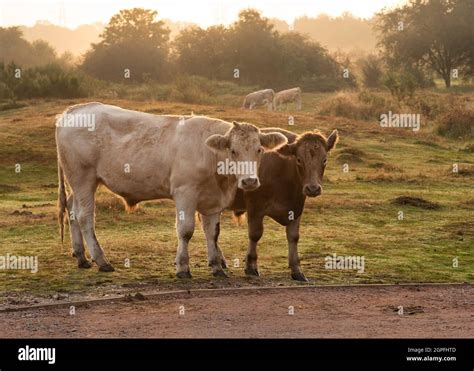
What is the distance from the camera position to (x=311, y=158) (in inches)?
526

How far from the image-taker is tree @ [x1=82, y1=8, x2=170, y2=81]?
65.4m

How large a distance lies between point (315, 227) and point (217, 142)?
6393mm

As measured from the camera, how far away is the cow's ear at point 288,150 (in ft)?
44.7

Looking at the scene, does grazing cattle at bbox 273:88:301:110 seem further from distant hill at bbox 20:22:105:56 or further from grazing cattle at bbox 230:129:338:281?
distant hill at bbox 20:22:105:56

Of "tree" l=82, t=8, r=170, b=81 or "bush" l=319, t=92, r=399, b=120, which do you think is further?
"tree" l=82, t=8, r=170, b=81

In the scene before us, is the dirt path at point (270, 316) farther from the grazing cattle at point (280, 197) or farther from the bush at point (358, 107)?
the bush at point (358, 107)

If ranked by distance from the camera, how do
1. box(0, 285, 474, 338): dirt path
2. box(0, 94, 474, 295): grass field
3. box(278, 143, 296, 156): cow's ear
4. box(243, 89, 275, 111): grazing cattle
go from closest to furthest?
box(0, 285, 474, 338): dirt path < box(278, 143, 296, 156): cow's ear < box(0, 94, 474, 295): grass field < box(243, 89, 275, 111): grazing cattle

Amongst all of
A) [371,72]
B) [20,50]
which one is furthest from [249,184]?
[20,50]

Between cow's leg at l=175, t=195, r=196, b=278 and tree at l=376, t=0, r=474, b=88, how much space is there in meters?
56.5

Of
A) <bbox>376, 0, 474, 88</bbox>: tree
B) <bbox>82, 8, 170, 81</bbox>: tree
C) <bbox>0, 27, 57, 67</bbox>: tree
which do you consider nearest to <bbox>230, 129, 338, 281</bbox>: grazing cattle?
<bbox>82, 8, 170, 81</bbox>: tree

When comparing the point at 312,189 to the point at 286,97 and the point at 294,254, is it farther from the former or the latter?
the point at 286,97

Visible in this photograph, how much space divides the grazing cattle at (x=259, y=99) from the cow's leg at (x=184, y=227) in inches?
1297
